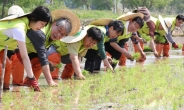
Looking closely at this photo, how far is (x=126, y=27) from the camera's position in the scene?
27.0 feet

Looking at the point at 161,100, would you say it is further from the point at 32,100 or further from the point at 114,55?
the point at 114,55

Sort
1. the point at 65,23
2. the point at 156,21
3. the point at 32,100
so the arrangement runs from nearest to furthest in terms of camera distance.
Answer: the point at 32,100 < the point at 65,23 < the point at 156,21

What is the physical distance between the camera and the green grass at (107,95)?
426 cm

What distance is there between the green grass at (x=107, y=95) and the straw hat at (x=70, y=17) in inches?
28.7

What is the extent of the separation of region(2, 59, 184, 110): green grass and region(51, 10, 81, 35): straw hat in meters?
0.73

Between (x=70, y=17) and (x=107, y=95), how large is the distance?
1.63 meters

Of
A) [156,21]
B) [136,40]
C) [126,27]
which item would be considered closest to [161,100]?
[126,27]

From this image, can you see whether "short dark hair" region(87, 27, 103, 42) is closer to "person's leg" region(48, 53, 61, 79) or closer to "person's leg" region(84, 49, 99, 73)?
"person's leg" region(48, 53, 61, 79)

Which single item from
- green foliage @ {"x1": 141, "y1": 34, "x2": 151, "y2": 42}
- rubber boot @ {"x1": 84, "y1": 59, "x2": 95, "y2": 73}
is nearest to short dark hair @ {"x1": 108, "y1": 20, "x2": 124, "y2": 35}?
rubber boot @ {"x1": 84, "y1": 59, "x2": 95, "y2": 73}

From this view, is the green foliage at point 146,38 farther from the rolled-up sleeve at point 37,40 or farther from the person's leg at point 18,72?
the rolled-up sleeve at point 37,40

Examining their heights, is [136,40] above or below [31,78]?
below

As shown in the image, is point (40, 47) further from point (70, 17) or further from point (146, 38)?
point (146, 38)

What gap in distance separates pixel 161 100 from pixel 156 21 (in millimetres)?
6480

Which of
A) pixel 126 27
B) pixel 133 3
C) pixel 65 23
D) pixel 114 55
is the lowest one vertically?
pixel 133 3
